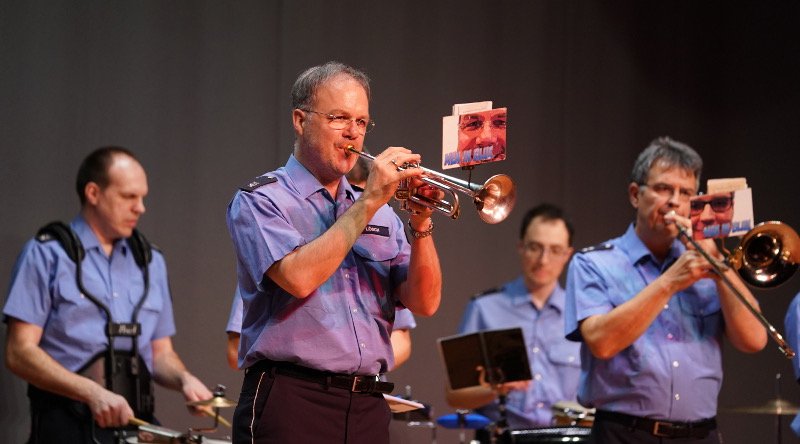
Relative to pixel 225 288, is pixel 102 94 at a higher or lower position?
higher

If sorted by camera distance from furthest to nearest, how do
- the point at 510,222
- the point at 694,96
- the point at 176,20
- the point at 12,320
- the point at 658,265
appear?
the point at 694,96, the point at 510,222, the point at 176,20, the point at 12,320, the point at 658,265

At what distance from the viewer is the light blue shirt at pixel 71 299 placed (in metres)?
4.34

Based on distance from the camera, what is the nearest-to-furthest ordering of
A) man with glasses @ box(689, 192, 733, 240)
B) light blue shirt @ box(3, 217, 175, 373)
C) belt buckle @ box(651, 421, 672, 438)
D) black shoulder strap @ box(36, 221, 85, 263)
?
belt buckle @ box(651, 421, 672, 438) < man with glasses @ box(689, 192, 733, 240) < light blue shirt @ box(3, 217, 175, 373) < black shoulder strap @ box(36, 221, 85, 263)

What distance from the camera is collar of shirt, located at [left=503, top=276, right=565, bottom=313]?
18.4 ft

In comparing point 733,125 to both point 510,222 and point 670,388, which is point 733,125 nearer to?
point 510,222

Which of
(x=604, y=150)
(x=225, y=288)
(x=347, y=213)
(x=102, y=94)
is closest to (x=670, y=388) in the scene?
(x=347, y=213)

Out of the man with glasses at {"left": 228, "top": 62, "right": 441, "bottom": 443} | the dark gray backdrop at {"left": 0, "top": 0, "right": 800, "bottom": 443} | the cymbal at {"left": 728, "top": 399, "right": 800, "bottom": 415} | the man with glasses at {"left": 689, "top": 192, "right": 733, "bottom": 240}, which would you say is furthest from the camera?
the cymbal at {"left": 728, "top": 399, "right": 800, "bottom": 415}

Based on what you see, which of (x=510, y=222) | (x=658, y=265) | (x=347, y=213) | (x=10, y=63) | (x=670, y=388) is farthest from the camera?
(x=510, y=222)

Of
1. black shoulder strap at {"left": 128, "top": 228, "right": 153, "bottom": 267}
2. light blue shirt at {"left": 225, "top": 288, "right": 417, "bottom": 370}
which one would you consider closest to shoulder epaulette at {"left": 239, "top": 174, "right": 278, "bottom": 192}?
light blue shirt at {"left": 225, "top": 288, "right": 417, "bottom": 370}

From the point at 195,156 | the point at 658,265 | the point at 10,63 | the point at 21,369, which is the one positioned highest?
the point at 10,63

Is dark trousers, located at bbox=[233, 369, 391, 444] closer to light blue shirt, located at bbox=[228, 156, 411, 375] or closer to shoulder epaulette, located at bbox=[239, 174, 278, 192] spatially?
light blue shirt, located at bbox=[228, 156, 411, 375]

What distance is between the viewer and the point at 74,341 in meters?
4.37

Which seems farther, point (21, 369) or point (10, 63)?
point (10, 63)

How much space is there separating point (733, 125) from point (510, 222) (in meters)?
1.78
